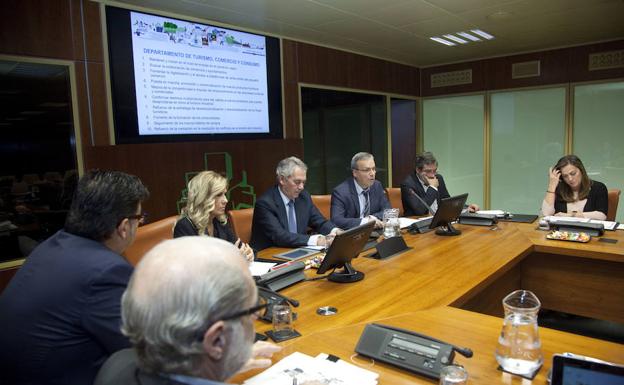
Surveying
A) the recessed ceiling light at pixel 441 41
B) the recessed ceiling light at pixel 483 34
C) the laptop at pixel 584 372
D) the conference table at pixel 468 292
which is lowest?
the conference table at pixel 468 292

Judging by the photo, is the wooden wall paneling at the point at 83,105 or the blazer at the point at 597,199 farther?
the blazer at the point at 597,199

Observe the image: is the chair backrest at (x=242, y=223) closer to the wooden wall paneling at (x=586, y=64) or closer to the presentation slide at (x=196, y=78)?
the presentation slide at (x=196, y=78)

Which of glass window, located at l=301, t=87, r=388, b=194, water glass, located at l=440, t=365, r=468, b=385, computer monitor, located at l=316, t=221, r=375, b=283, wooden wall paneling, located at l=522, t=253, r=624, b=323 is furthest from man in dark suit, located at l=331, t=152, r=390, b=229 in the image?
water glass, located at l=440, t=365, r=468, b=385

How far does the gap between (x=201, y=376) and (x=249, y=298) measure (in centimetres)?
15

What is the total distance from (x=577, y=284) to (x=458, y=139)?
415 centimetres

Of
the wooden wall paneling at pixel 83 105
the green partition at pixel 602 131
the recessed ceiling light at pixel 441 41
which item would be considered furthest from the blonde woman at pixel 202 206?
the green partition at pixel 602 131

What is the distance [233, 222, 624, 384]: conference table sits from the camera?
138 centimetres

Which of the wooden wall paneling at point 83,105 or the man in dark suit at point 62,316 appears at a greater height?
the wooden wall paneling at point 83,105

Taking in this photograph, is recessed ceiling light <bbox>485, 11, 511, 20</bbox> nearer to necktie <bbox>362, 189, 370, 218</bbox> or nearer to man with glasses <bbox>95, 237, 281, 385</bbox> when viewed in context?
necktie <bbox>362, 189, 370, 218</bbox>

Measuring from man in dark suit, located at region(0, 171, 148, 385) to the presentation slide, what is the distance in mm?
2497

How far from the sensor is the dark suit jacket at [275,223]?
2895 mm

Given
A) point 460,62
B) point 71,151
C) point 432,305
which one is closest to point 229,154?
point 71,151

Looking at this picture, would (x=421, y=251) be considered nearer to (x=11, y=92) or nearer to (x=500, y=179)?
(x=11, y=92)

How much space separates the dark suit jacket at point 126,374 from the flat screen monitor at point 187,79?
2870 mm
